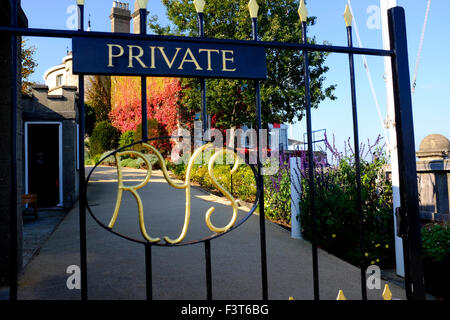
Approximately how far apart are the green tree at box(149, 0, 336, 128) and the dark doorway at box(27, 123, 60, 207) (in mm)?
6788

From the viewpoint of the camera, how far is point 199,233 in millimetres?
5488

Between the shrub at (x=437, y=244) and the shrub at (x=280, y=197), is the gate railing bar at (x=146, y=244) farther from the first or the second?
the shrub at (x=280, y=197)

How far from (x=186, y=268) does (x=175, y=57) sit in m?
2.75

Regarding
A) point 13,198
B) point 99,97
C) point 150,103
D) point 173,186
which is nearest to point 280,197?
point 173,186

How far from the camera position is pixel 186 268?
151 inches

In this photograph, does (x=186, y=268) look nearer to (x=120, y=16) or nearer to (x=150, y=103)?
(x=150, y=103)

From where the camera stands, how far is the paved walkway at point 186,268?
315 cm

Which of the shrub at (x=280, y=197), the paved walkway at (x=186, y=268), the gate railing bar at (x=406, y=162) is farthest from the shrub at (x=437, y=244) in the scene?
the shrub at (x=280, y=197)

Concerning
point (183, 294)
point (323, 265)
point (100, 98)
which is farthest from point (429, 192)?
point (100, 98)

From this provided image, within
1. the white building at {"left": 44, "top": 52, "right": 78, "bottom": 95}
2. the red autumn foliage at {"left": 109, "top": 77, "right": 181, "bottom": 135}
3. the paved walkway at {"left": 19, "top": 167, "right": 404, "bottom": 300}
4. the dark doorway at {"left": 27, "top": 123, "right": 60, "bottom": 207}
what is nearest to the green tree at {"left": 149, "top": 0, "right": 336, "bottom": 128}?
the red autumn foliage at {"left": 109, "top": 77, "right": 181, "bottom": 135}

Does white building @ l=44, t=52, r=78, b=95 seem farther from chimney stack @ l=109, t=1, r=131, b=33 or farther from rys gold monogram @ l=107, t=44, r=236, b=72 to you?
rys gold monogram @ l=107, t=44, r=236, b=72

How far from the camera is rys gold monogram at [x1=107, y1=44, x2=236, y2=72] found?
1699mm
